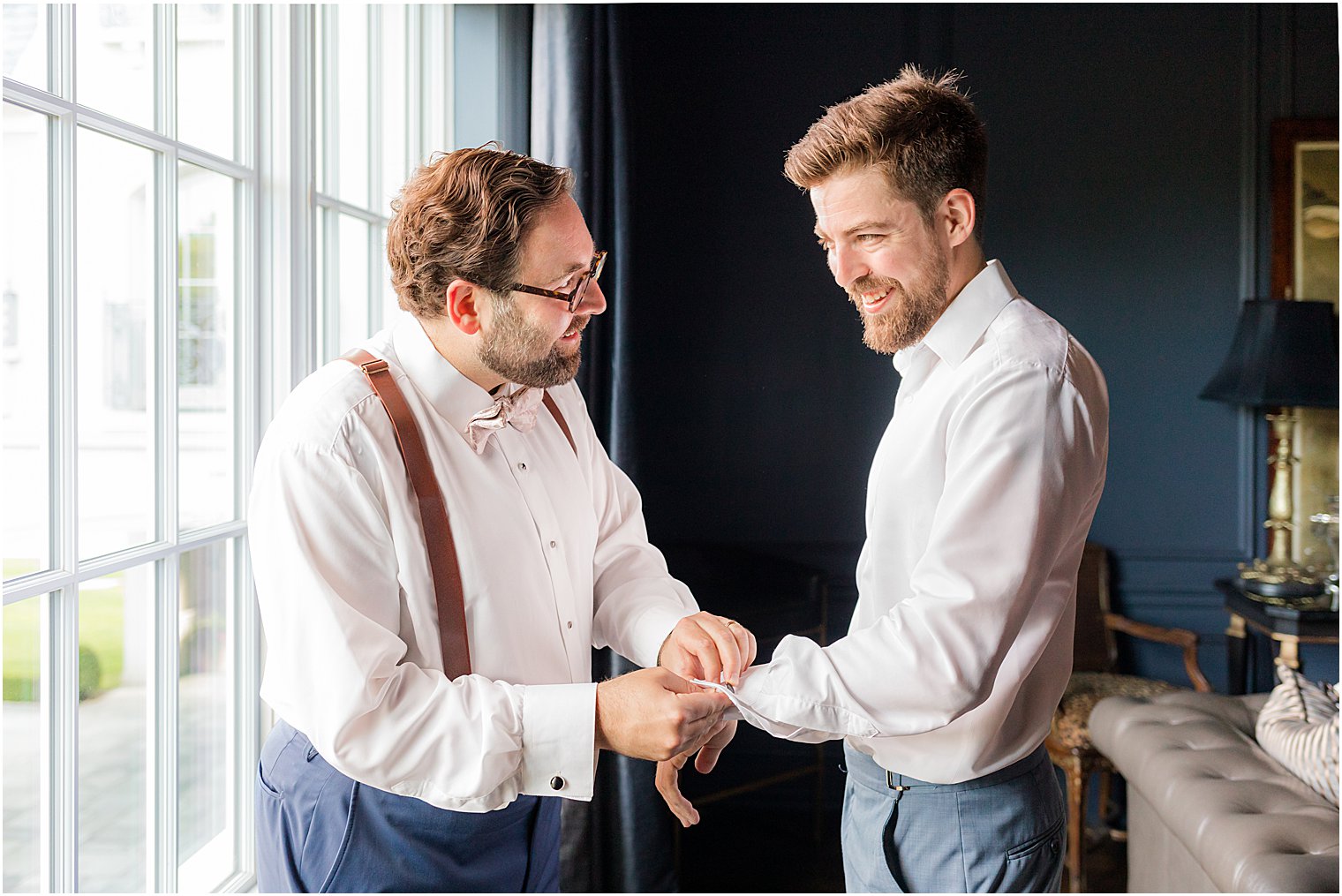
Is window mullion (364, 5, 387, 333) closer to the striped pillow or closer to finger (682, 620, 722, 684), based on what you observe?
finger (682, 620, 722, 684)

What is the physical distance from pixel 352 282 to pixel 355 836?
1410 millimetres

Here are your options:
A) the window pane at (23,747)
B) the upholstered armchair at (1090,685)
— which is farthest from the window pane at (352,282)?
the upholstered armchair at (1090,685)

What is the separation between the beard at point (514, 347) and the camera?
1.44 m

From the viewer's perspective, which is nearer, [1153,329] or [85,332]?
[85,332]

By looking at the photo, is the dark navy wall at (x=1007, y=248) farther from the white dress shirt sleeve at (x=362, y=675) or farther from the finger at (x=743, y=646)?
the white dress shirt sleeve at (x=362, y=675)

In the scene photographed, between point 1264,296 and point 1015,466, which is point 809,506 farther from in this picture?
point 1015,466

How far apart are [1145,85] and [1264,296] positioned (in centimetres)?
92

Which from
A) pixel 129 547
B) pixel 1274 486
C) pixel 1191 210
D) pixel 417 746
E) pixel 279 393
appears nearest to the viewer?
pixel 417 746

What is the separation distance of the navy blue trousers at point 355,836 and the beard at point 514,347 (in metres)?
0.58

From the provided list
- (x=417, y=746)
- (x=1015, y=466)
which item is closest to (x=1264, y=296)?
(x=1015, y=466)

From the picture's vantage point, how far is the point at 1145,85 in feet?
13.0

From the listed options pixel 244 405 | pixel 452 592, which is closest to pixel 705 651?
pixel 452 592

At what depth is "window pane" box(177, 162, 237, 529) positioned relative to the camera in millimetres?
1740

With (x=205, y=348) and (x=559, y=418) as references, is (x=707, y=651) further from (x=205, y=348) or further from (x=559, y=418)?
(x=205, y=348)
